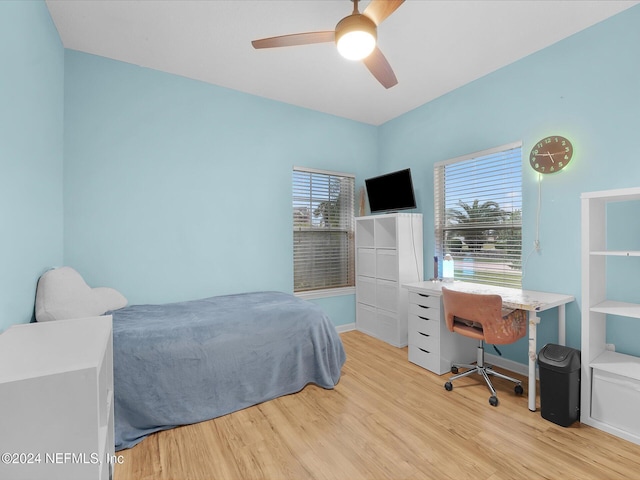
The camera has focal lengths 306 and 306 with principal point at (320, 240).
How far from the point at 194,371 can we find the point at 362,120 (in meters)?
3.65

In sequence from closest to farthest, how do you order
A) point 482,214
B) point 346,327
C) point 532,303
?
point 532,303 < point 482,214 < point 346,327

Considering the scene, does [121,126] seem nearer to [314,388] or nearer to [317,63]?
[317,63]

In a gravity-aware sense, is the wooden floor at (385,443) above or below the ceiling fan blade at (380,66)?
below

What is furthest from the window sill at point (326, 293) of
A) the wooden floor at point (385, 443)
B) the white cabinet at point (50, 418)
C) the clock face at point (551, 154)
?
the white cabinet at point (50, 418)

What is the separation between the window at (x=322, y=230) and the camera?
12.6ft

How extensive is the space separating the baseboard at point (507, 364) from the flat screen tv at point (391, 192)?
1.76 meters

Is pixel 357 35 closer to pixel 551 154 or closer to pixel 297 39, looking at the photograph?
pixel 297 39

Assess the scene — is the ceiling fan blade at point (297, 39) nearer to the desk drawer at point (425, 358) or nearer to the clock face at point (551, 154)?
the clock face at point (551, 154)

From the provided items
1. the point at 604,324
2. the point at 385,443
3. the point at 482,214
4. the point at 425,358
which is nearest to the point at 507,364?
the point at 425,358

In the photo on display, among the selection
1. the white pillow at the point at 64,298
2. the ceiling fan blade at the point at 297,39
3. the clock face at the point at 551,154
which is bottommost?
the white pillow at the point at 64,298

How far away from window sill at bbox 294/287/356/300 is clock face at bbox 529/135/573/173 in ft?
8.14

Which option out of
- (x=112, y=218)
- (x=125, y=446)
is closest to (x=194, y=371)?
(x=125, y=446)

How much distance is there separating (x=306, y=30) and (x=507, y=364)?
346 centimetres

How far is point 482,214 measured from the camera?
3.21m
